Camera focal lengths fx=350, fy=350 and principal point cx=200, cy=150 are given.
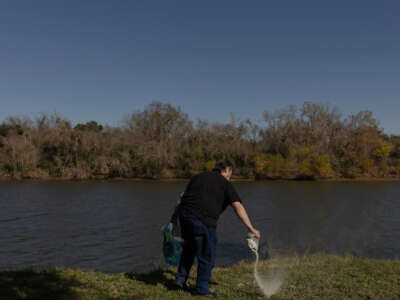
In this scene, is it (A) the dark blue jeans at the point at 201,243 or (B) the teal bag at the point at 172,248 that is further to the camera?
(B) the teal bag at the point at 172,248

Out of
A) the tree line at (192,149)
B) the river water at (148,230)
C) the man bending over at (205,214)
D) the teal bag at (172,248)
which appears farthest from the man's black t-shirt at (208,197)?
the tree line at (192,149)

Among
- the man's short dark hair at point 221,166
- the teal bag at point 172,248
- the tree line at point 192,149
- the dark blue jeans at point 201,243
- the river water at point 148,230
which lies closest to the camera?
the dark blue jeans at point 201,243

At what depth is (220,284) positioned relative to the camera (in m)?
6.54

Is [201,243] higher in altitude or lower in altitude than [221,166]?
lower

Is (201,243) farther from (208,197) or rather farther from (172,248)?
(172,248)

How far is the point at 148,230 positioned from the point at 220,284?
13464 millimetres

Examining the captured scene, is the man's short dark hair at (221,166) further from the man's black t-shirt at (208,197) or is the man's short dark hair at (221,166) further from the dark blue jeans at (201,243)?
the dark blue jeans at (201,243)

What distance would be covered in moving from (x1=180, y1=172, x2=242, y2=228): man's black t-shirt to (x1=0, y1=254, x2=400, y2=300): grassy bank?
4.36 ft

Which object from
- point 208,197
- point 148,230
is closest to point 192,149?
point 148,230

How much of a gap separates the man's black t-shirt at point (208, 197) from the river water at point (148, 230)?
7.38 metres

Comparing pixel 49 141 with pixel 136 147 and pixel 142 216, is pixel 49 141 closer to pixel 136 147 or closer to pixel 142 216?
pixel 136 147

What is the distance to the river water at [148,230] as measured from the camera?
14273mm

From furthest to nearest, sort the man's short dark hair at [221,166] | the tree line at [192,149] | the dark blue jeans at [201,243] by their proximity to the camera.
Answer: the tree line at [192,149] → the man's short dark hair at [221,166] → the dark blue jeans at [201,243]

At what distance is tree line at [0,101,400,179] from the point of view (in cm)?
5756
